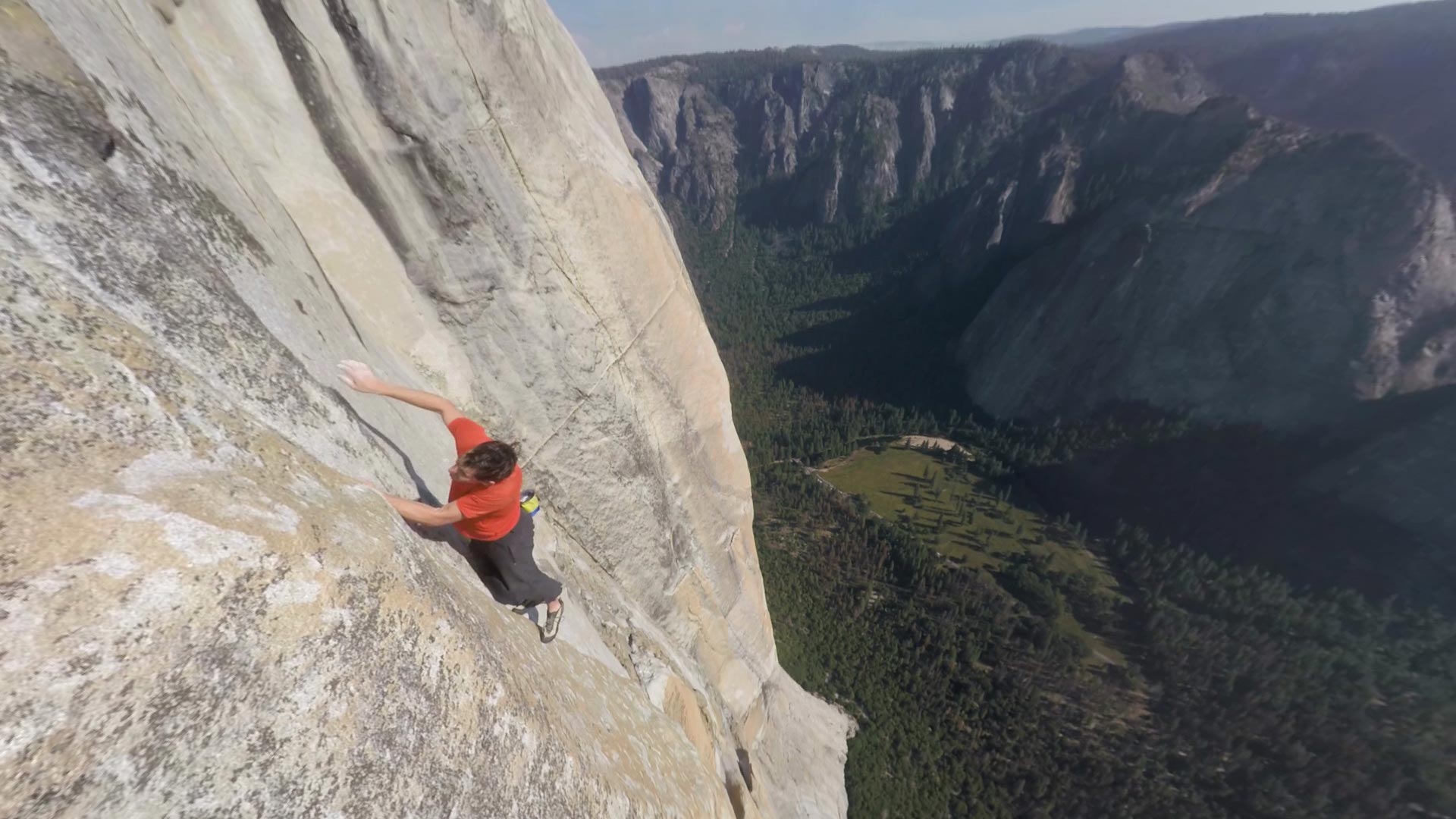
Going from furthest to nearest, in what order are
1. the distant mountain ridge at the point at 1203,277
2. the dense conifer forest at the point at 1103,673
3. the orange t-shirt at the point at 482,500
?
1. the distant mountain ridge at the point at 1203,277
2. the dense conifer forest at the point at 1103,673
3. the orange t-shirt at the point at 482,500

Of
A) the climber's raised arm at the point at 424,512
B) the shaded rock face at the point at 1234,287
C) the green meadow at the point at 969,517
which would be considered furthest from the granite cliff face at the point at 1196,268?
the climber's raised arm at the point at 424,512

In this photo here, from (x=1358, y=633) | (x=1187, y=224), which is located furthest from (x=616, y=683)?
(x=1187, y=224)

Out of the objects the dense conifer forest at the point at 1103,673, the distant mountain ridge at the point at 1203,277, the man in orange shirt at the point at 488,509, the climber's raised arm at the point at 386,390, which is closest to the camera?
the man in orange shirt at the point at 488,509

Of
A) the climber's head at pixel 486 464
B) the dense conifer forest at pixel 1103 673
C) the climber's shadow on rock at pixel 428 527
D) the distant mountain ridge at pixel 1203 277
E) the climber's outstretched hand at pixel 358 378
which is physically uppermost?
the climber's outstretched hand at pixel 358 378

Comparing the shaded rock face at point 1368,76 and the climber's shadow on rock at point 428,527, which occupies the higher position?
the climber's shadow on rock at point 428,527

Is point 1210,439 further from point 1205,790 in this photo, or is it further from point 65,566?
point 65,566

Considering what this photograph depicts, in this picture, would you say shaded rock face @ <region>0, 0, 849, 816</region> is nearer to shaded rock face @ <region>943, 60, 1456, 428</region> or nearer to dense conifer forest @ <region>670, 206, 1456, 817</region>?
dense conifer forest @ <region>670, 206, 1456, 817</region>

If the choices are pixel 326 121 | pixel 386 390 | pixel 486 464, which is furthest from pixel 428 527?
pixel 326 121

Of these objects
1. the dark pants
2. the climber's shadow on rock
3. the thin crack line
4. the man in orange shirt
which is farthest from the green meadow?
the climber's shadow on rock

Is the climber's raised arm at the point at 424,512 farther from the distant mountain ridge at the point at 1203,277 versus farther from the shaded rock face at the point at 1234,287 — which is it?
the shaded rock face at the point at 1234,287
